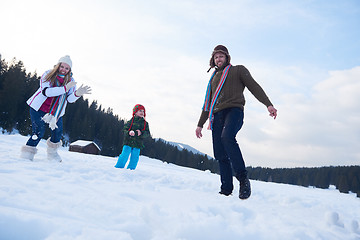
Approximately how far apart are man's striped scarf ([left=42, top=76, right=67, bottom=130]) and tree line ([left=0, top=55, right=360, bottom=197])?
3814cm

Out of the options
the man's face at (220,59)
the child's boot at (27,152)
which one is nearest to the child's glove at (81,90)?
the child's boot at (27,152)

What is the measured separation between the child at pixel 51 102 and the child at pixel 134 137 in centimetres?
188

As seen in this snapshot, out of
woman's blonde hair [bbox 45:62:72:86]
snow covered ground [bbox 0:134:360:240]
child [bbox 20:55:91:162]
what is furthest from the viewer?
woman's blonde hair [bbox 45:62:72:86]

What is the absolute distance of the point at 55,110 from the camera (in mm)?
4250

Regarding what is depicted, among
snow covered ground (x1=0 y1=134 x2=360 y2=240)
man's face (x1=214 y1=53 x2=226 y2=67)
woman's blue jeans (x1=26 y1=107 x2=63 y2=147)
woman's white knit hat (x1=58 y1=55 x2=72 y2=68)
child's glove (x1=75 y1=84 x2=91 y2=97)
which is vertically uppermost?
man's face (x1=214 y1=53 x2=226 y2=67)

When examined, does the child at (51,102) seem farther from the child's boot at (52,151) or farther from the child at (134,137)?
the child at (134,137)

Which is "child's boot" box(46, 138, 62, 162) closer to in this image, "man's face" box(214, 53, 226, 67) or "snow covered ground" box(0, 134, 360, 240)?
"snow covered ground" box(0, 134, 360, 240)

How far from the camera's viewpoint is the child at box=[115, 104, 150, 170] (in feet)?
19.9

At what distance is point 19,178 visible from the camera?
2.17 m

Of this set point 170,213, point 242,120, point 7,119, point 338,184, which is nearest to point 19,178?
point 170,213

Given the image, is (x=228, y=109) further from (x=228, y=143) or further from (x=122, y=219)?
(x=122, y=219)

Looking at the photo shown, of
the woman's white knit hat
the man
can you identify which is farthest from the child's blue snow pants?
the man

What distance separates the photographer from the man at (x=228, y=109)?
3168mm

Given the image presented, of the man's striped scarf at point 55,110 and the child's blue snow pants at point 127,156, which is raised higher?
the man's striped scarf at point 55,110
